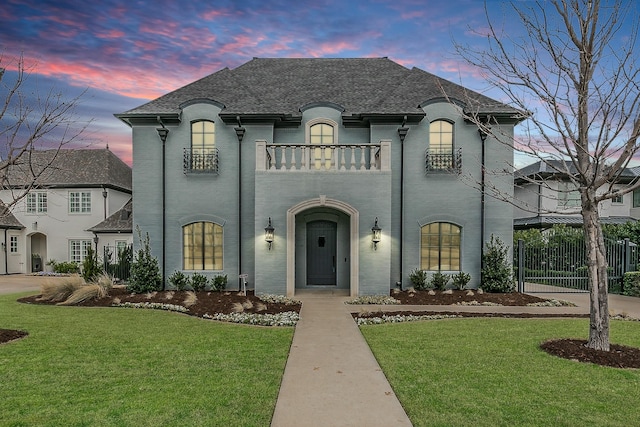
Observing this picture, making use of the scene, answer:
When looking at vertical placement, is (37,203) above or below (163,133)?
below

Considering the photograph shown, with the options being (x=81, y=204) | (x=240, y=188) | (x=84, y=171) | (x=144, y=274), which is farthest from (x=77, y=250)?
(x=240, y=188)

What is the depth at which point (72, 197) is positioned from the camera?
2258 centimetres

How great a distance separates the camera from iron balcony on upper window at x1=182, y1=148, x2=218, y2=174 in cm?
1485

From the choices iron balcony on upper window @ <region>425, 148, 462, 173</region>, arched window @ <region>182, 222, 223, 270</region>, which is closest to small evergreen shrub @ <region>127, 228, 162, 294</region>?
arched window @ <region>182, 222, 223, 270</region>

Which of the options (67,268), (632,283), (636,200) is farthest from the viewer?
(636,200)

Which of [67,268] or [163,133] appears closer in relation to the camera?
[163,133]

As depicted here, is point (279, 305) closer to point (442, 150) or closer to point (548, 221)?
point (442, 150)

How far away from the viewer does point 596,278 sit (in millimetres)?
6945

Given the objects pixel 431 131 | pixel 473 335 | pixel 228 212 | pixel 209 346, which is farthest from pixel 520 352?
pixel 228 212

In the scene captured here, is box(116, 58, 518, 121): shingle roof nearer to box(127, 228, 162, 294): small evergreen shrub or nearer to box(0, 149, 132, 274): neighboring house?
box(127, 228, 162, 294): small evergreen shrub

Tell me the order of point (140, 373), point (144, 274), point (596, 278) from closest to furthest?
point (140, 373), point (596, 278), point (144, 274)

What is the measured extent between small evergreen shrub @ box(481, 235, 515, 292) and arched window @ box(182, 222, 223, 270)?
10.1 m

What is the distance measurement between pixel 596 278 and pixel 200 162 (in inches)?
511

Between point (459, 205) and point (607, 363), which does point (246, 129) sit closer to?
point (459, 205)
